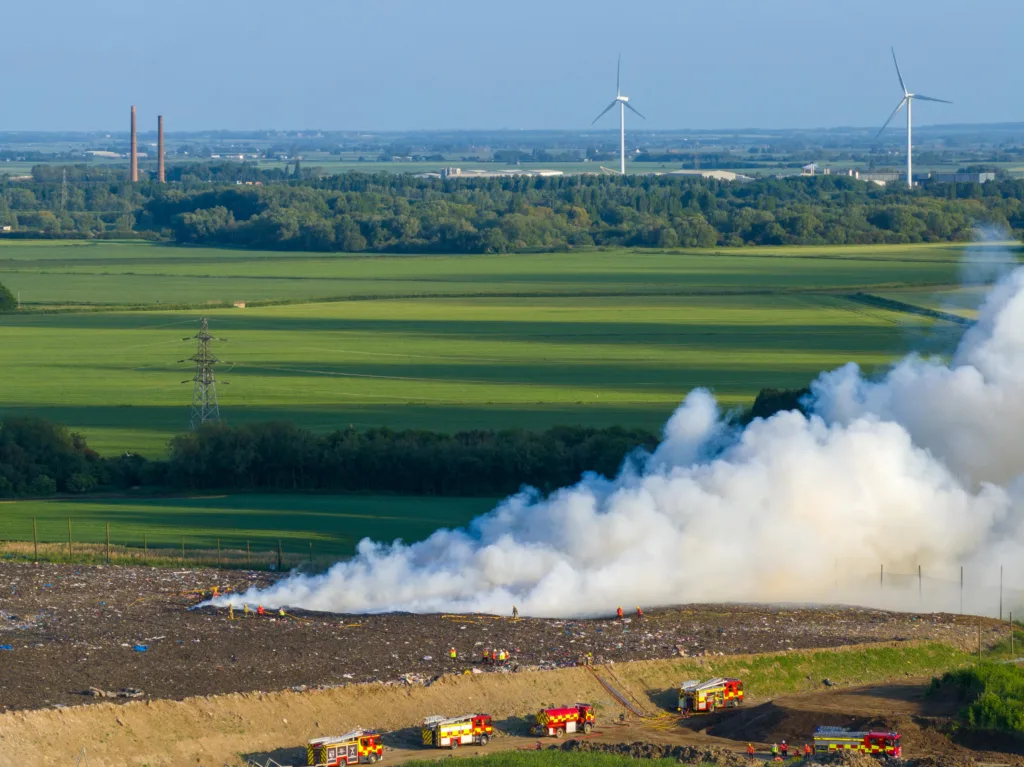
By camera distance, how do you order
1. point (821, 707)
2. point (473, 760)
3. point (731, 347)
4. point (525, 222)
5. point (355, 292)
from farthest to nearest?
point (525, 222) → point (355, 292) → point (731, 347) → point (821, 707) → point (473, 760)

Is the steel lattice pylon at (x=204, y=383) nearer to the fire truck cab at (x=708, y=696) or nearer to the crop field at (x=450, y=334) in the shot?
the crop field at (x=450, y=334)

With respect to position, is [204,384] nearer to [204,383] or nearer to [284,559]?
[204,383]

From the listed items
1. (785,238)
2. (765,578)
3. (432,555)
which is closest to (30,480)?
(432,555)

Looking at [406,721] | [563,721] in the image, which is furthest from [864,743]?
[406,721]

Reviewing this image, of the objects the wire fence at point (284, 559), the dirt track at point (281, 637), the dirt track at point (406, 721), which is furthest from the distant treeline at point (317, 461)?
the dirt track at point (406, 721)

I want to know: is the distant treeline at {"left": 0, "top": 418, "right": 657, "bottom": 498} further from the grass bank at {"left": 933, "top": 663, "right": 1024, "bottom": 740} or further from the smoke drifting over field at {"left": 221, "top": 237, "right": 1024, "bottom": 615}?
the grass bank at {"left": 933, "top": 663, "right": 1024, "bottom": 740}

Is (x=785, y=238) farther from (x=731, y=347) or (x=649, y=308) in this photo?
(x=731, y=347)
